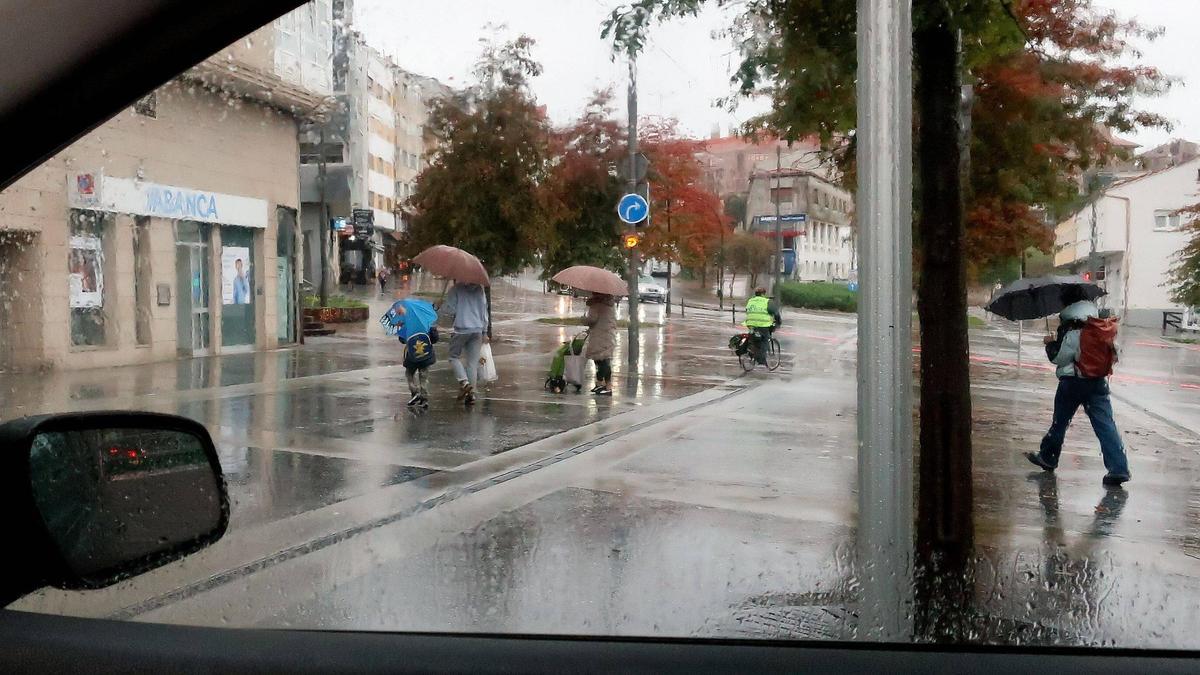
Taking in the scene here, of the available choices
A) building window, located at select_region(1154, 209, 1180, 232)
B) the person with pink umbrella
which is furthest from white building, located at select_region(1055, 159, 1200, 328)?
the person with pink umbrella

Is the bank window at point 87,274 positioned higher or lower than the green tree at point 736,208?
lower

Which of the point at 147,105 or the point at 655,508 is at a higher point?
the point at 147,105

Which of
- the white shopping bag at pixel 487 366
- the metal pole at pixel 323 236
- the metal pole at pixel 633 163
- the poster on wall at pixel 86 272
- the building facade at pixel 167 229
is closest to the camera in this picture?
the building facade at pixel 167 229

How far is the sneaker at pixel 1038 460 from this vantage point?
81.1 inches

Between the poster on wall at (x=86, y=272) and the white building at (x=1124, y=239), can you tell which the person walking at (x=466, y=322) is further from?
the white building at (x=1124, y=239)

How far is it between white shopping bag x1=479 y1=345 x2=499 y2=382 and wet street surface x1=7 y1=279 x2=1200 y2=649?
36mm

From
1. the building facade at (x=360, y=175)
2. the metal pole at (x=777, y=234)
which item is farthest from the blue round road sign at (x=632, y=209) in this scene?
the building facade at (x=360, y=175)

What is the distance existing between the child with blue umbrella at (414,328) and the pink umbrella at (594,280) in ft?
1.06

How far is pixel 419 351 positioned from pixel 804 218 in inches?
37.3

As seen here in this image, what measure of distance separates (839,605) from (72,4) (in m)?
1.44

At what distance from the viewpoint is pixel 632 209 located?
2.14 m

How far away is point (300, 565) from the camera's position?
2709 millimetres

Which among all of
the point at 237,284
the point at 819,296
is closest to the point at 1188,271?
the point at 819,296

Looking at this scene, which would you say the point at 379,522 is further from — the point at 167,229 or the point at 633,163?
the point at 633,163
